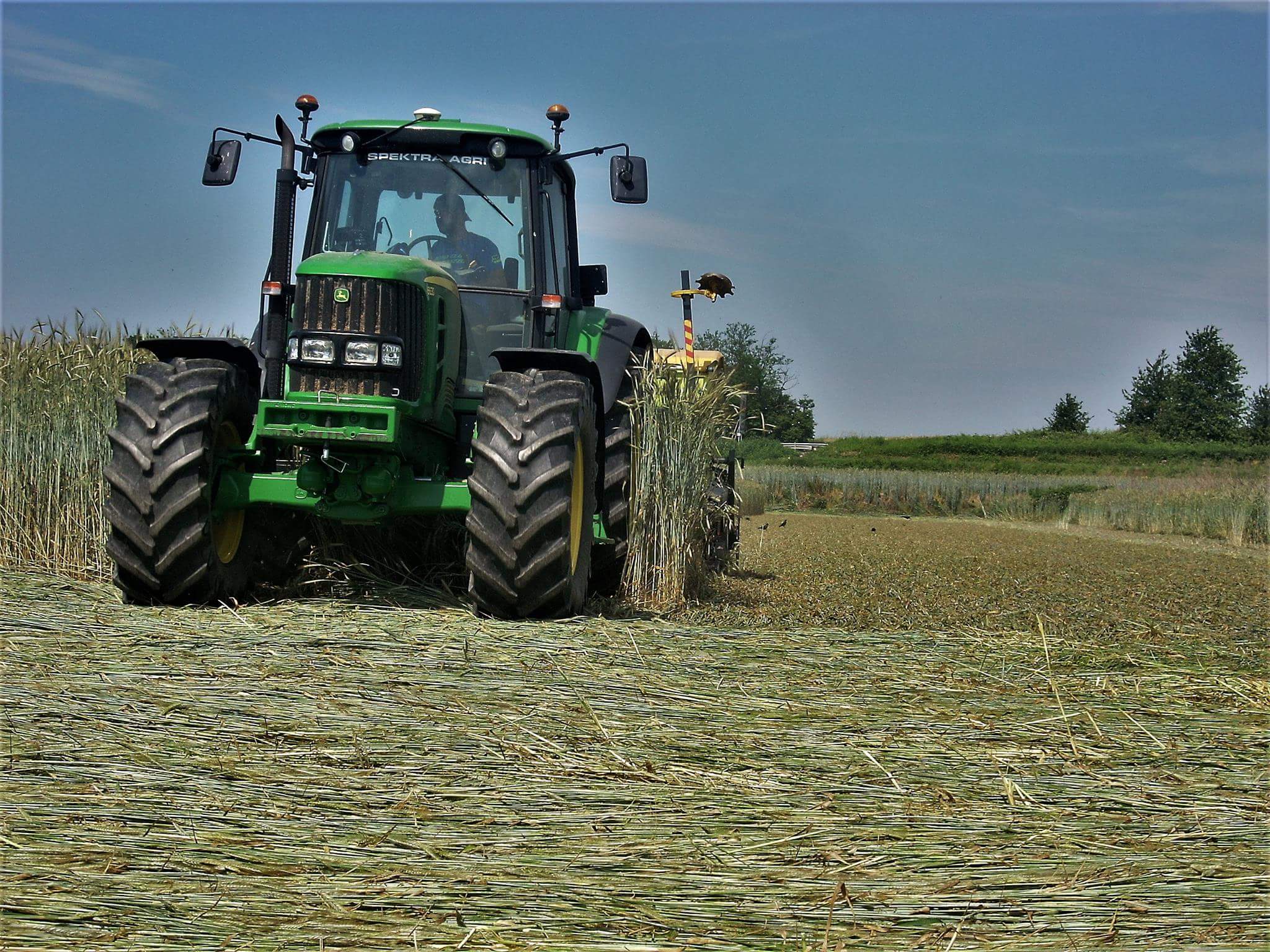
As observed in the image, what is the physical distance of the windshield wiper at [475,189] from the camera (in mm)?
6922

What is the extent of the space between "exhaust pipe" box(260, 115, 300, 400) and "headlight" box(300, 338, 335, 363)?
450 millimetres

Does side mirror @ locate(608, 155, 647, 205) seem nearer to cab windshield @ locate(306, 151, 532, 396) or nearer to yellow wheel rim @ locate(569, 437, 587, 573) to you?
cab windshield @ locate(306, 151, 532, 396)

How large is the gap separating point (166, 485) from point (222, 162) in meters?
1.89

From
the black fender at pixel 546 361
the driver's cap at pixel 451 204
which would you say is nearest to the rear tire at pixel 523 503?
the black fender at pixel 546 361

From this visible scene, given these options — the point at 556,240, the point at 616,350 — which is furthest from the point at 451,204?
the point at 616,350

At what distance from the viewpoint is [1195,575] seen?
501 inches

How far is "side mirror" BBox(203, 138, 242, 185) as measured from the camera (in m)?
6.59

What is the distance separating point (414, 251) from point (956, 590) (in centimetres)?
556

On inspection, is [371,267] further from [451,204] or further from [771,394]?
[771,394]

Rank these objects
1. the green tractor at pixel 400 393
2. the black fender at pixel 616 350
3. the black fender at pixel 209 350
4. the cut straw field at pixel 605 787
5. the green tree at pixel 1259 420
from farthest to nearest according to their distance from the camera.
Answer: the green tree at pixel 1259 420
the black fender at pixel 616 350
the black fender at pixel 209 350
the green tractor at pixel 400 393
the cut straw field at pixel 605 787

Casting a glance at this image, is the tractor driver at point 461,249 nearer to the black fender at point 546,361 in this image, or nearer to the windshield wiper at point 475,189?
the windshield wiper at point 475,189

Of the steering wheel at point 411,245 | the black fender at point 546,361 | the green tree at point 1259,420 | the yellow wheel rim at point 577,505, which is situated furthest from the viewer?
the green tree at point 1259,420

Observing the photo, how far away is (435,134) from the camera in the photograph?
691 centimetres

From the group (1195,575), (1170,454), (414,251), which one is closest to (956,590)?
(1195,575)
